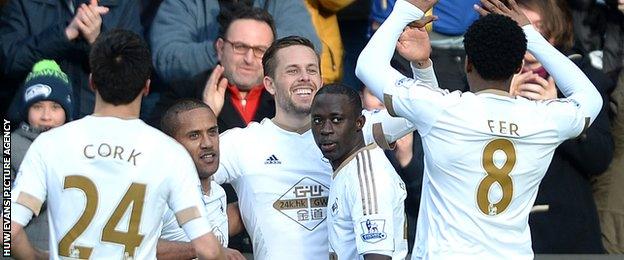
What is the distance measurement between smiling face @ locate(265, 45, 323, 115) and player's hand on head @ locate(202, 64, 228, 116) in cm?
111

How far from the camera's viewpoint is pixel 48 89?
29.8 feet

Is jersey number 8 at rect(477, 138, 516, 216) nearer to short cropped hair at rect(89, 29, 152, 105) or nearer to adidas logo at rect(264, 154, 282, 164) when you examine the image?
adidas logo at rect(264, 154, 282, 164)

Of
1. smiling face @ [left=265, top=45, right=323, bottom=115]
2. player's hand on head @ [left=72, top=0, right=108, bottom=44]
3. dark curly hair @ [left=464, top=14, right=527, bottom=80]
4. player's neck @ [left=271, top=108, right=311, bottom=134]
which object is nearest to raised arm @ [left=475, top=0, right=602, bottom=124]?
dark curly hair @ [left=464, top=14, right=527, bottom=80]

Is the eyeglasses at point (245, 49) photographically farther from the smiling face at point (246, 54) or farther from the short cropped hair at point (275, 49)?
the short cropped hair at point (275, 49)

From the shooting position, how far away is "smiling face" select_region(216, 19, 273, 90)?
30.3 feet

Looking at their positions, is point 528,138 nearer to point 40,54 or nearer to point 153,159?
point 153,159

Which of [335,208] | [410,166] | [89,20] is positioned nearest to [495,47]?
[335,208]

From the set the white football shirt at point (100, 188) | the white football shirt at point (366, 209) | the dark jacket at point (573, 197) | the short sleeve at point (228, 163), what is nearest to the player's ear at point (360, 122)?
the white football shirt at point (366, 209)

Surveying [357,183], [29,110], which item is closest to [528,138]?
[357,183]

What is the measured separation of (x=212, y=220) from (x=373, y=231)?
97 centimetres

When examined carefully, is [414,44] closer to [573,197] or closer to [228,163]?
[228,163]

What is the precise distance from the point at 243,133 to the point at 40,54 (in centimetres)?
217

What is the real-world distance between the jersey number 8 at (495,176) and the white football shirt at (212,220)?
4.52 feet

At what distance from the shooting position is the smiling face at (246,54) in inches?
364
